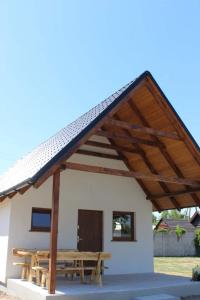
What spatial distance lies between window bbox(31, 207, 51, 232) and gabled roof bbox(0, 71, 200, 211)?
43.2 inches

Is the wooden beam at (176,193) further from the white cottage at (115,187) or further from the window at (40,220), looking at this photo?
the window at (40,220)

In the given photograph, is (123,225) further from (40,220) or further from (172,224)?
(172,224)

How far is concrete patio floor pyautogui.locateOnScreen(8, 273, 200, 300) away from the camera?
7612 millimetres

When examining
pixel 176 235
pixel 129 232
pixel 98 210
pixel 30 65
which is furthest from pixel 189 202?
pixel 176 235

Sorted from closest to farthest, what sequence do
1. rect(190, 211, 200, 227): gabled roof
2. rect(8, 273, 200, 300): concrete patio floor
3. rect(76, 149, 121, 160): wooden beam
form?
rect(8, 273, 200, 300): concrete patio floor, rect(76, 149, 121, 160): wooden beam, rect(190, 211, 200, 227): gabled roof

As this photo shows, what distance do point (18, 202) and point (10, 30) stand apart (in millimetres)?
4995

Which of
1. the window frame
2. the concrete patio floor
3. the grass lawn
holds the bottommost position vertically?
the grass lawn

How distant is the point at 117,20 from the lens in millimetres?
10938

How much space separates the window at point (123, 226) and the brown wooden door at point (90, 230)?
0.60 m

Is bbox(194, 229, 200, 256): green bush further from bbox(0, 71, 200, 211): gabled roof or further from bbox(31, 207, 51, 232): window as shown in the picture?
bbox(31, 207, 51, 232): window

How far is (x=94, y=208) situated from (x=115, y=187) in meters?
1.14

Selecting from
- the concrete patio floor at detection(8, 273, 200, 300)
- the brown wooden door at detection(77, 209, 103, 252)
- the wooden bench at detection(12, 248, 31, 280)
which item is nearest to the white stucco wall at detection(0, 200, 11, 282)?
the wooden bench at detection(12, 248, 31, 280)

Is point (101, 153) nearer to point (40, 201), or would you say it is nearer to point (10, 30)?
point (40, 201)

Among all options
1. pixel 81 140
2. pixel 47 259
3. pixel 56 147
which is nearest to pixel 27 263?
pixel 47 259
